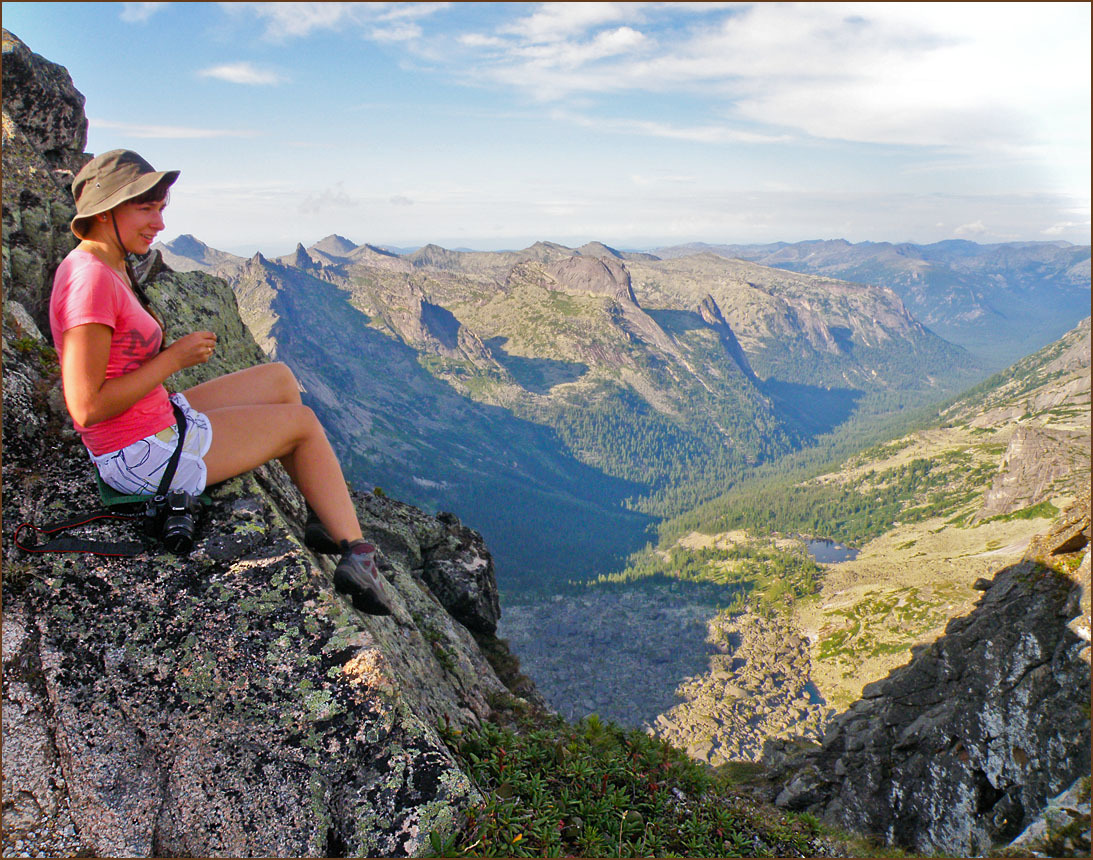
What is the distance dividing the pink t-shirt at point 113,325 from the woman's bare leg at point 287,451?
72 cm

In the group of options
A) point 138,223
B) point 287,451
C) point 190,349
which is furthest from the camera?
point 287,451

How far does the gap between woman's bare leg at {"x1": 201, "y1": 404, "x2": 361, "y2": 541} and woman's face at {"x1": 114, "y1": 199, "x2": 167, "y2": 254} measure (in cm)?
236

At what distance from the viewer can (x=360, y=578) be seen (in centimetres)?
845

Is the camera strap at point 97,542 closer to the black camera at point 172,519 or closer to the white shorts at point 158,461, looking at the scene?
the white shorts at point 158,461

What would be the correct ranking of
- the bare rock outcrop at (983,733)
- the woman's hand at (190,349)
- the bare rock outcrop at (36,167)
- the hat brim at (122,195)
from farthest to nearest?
1. the bare rock outcrop at (983,733)
2. the bare rock outcrop at (36,167)
3. the woman's hand at (190,349)
4. the hat brim at (122,195)

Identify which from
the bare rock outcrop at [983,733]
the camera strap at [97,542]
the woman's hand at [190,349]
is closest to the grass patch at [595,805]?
the camera strap at [97,542]

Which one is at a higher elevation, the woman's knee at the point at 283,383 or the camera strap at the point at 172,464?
the woman's knee at the point at 283,383

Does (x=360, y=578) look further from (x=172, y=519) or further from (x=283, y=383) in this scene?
(x=283, y=383)

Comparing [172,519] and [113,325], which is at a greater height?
[113,325]

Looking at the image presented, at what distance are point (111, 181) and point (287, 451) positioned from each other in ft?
12.6

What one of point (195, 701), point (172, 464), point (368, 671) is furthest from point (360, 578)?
point (172, 464)

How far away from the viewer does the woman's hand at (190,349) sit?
6.90m

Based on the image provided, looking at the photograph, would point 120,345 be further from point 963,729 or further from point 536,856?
point 963,729

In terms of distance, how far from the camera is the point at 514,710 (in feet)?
53.0
